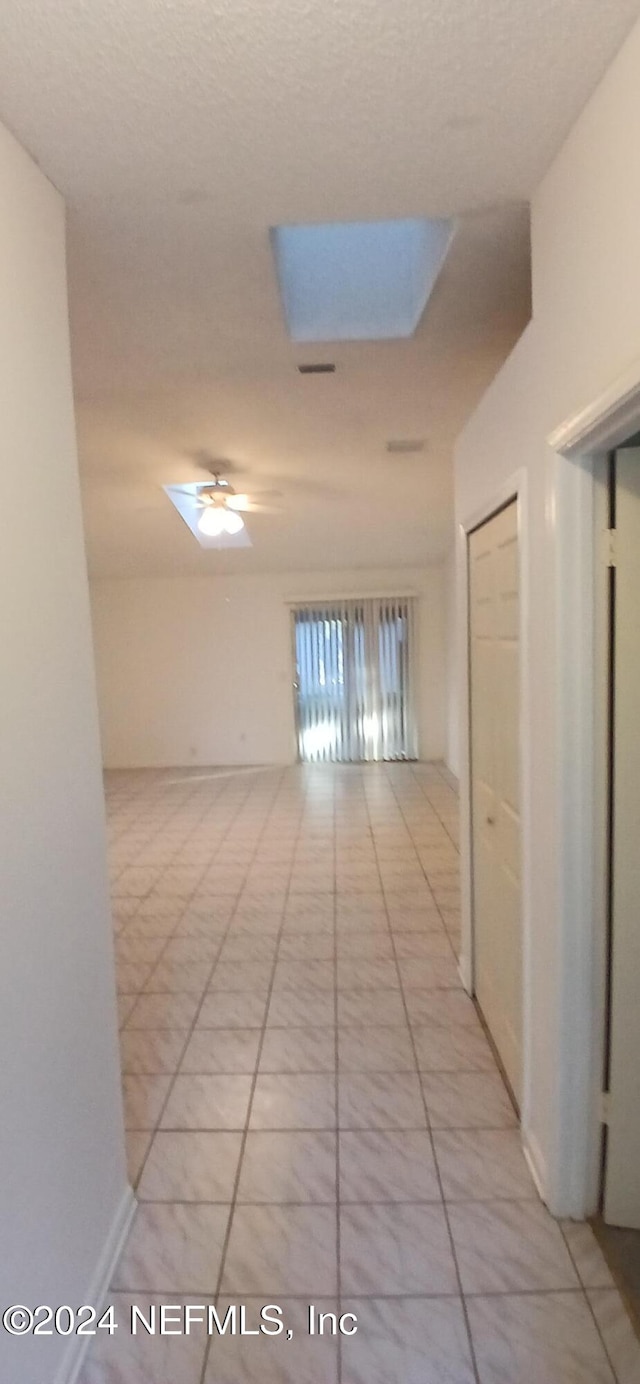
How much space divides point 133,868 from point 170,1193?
281 centimetres

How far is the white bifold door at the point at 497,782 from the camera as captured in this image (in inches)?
79.3

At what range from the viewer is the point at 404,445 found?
3.80 m

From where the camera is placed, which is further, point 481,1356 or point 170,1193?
point 170,1193

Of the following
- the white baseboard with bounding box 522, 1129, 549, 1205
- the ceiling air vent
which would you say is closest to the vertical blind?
the ceiling air vent

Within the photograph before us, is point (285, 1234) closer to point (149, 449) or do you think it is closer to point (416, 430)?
point (416, 430)

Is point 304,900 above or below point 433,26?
below

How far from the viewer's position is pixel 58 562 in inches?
58.7

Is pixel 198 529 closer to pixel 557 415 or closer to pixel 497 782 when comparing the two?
pixel 497 782

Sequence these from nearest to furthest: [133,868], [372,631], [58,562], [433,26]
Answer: [433,26], [58,562], [133,868], [372,631]

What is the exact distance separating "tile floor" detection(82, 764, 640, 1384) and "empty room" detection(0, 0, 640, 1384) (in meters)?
0.01

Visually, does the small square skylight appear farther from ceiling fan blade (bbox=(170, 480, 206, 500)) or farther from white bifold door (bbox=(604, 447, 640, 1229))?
ceiling fan blade (bbox=(170, 480, 206, 500))

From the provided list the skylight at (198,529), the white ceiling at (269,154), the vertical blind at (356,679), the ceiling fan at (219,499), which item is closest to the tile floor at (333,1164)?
the ceiling fan at (219,499)

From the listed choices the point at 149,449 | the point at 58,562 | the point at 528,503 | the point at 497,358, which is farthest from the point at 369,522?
the point at 58,562

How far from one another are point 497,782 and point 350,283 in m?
1.85
